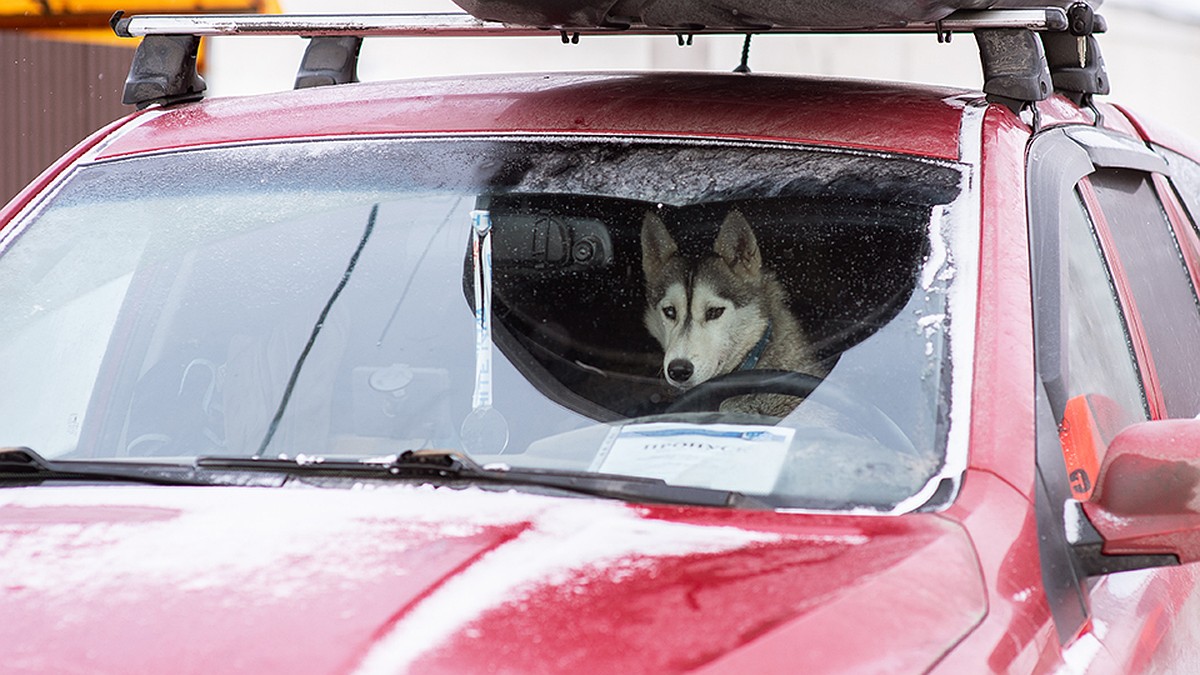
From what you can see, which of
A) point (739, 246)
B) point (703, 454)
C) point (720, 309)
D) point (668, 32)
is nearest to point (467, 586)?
point (703, 454)

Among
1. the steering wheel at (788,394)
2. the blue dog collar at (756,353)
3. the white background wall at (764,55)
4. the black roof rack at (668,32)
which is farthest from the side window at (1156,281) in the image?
the white background wall at (764,55)

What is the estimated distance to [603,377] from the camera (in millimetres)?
2361

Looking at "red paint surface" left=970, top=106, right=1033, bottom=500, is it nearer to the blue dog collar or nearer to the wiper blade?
the blue dog collar

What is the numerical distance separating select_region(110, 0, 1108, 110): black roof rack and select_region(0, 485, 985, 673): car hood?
1.00 m

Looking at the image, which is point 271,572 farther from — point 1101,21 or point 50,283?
point 1101,21

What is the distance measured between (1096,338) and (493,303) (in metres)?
0.99

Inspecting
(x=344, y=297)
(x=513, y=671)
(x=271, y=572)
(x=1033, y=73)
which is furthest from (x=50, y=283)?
(x=1033, y=73)

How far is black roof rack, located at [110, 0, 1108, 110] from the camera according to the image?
95.7 inches

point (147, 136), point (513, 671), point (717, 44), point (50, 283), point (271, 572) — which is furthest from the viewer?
point (717, 44)

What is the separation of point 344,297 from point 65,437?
0.49m

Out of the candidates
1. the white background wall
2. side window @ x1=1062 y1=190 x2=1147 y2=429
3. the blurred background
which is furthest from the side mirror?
the blurred background

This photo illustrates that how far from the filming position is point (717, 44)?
13211mm

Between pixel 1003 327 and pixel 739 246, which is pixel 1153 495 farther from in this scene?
pixel 739 246

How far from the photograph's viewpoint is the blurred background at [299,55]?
1209cm
